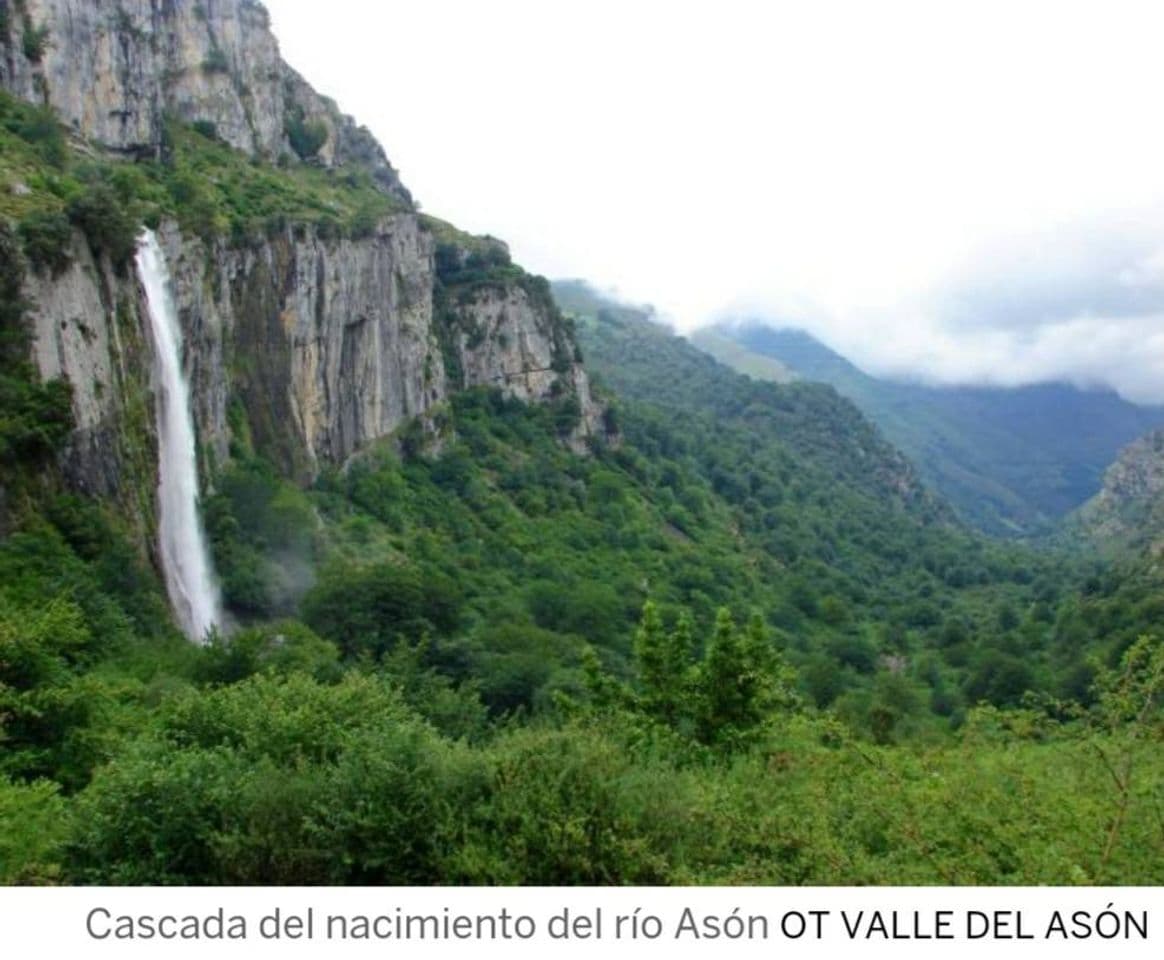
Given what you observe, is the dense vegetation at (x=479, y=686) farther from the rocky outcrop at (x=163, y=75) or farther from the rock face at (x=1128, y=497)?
the rock face at (x=1128, y=497)

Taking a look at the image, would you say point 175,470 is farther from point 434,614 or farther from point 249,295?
point 249,295

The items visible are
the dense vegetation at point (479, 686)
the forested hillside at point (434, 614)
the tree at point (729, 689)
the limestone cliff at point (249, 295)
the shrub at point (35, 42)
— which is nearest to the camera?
the dense vegetation at point (479, 686)

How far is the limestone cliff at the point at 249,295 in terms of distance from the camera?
36750 millimetres

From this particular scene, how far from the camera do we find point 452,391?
281ft

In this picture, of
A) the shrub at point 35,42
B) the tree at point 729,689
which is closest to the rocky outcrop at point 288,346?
the shrub at point 35,42

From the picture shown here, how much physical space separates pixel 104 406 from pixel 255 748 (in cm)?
2475

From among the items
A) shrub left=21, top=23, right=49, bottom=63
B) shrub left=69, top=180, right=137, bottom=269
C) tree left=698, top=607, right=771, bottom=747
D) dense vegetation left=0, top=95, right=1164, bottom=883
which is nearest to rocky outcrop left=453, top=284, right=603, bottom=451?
dense vegetation left=0, top=95, right=1164, bottom=883

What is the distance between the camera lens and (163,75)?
69938 millimetres

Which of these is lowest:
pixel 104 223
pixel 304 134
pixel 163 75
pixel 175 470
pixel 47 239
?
pixel 175 470

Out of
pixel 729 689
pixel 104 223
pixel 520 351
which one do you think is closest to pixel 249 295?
pixel 104 223

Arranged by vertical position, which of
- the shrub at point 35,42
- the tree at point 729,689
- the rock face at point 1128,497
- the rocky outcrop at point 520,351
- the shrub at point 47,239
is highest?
the shrub at point 35,42

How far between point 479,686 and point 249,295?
2878 cm

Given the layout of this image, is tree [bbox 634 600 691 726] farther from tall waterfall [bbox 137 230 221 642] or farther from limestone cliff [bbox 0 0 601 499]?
tall waterfall [bbox 137 230 221 642]

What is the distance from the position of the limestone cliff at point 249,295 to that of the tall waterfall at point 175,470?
1689 mm
